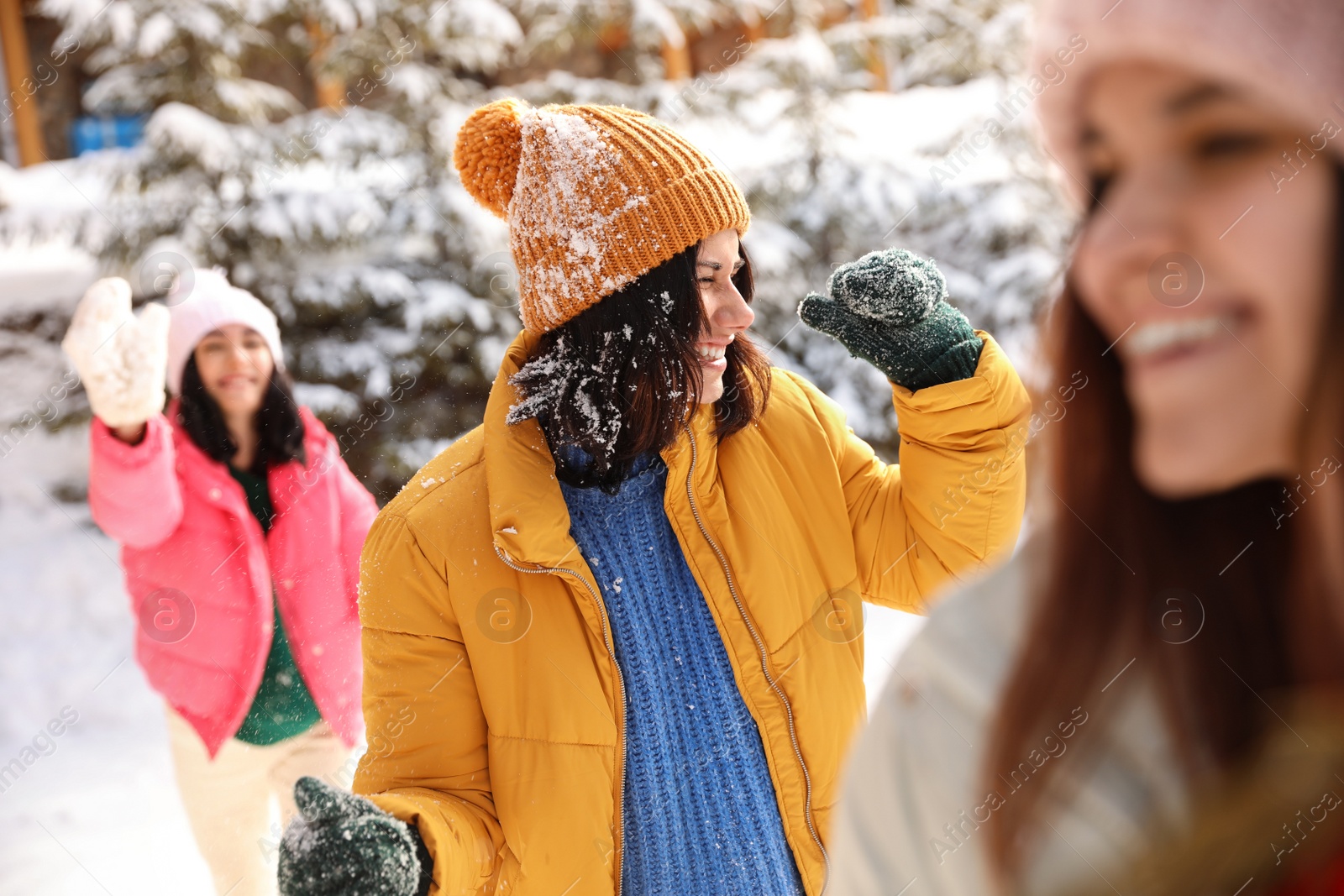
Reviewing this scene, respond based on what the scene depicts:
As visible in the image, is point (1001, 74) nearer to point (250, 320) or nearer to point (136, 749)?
point (250, 320)

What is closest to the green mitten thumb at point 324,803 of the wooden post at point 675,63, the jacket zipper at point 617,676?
the jacket zipper at point 617,676

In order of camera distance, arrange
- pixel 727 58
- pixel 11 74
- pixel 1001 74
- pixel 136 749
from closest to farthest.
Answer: pixel 136 749 < pixel 1001 74 < pixel 727 58 < pixel 11 74

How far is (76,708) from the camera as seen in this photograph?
4.66m

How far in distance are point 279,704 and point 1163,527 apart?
8.48 ft

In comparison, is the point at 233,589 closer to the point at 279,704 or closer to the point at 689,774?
the point at 279,704

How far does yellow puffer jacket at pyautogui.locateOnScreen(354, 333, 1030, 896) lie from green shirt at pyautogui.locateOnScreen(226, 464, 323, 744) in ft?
4.12

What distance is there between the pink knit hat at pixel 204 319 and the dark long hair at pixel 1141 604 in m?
2.89

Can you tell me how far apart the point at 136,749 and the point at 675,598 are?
380 cm

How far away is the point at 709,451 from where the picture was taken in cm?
168

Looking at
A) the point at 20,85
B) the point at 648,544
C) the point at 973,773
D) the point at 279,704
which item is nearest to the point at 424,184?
the point at 279,704

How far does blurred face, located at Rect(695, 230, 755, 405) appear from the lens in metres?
1.71

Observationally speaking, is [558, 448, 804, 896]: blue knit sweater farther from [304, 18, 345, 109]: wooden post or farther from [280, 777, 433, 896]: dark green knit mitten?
[304, 18, 345, 109]: wooden post

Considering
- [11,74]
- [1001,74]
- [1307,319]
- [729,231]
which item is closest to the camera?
[1307,319]

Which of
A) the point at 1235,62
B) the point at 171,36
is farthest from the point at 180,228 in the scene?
Answer: the point at 1235,62
